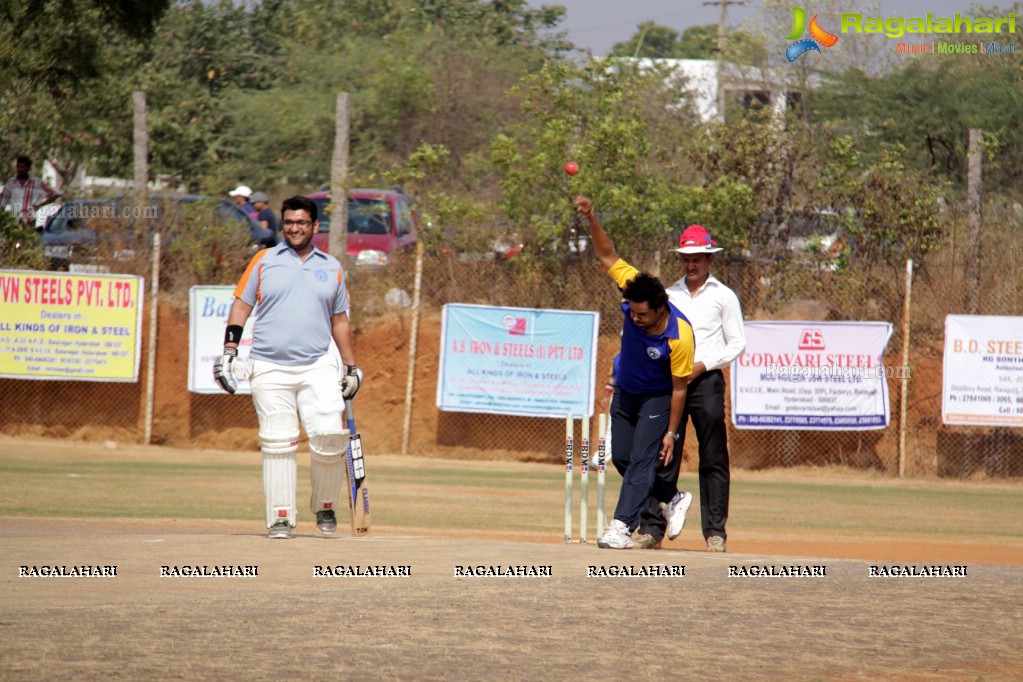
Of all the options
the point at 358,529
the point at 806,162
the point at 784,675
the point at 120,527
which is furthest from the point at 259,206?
the point at 784,675

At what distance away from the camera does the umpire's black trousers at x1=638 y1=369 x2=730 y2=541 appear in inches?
379

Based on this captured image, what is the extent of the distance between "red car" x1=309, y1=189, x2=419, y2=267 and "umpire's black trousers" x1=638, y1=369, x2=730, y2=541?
14012 millimetres

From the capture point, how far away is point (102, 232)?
22.0m

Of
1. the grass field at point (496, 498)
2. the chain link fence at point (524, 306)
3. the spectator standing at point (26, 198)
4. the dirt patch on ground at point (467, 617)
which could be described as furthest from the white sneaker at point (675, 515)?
the spectator standing at point (26, 198)

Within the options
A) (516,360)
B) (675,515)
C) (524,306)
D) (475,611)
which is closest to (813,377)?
(516,360)

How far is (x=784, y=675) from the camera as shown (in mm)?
5812

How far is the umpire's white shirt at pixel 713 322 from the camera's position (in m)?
9.64

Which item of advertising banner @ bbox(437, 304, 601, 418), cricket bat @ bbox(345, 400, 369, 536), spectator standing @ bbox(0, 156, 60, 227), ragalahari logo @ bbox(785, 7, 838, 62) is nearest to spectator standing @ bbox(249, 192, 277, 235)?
spectator standing @ bbox(0, 156, 60, 227)

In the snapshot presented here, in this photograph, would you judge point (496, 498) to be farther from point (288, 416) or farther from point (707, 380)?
point (288, 416)

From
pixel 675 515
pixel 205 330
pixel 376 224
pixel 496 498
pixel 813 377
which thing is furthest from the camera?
pixel 376 224

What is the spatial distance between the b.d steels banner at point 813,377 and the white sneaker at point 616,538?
35.4ft

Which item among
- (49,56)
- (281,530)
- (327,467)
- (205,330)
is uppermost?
(49,56)

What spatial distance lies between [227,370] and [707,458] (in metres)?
3.37

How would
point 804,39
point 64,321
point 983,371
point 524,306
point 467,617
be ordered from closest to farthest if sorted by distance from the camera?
point 467,617, point 983,371, point 64,321, point 524,306, point 804,39
